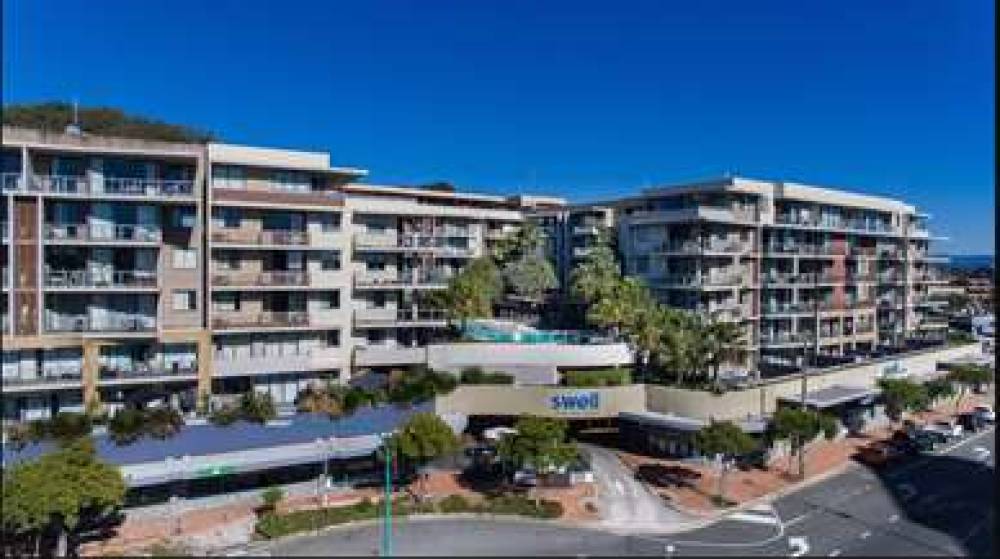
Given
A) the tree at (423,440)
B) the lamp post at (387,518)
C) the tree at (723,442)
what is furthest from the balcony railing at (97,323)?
the tree at (723,442)

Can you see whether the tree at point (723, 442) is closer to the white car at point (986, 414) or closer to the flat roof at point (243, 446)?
the flat roof at point (243, 446)

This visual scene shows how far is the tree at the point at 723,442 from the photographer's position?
4978 cm

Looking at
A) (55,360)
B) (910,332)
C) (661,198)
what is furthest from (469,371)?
(910,332)

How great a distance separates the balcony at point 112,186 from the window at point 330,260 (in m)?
11.4

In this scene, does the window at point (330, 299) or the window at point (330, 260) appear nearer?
the window at point (330, 260)

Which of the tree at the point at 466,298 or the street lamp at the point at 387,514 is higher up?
the tree at the point at 466,298

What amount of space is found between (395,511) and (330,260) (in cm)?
2288

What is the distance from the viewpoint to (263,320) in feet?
193

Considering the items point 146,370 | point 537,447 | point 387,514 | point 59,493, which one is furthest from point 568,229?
point 59,493

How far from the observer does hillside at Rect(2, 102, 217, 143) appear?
6681 centimetres

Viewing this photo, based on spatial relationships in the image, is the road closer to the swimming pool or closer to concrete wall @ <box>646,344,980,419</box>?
concrete wall @ <box>646,344,980,419</box>

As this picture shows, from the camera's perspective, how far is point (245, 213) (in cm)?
5856

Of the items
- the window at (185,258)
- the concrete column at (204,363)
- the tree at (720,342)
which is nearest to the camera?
the concrete column at (204,363)

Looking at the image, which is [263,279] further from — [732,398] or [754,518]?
[754,518]
